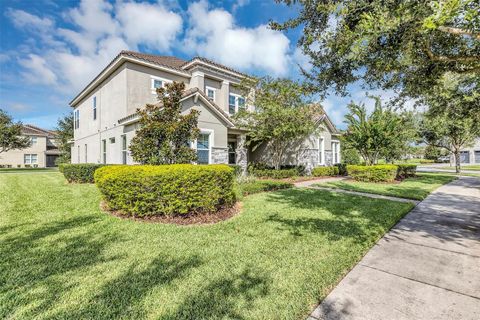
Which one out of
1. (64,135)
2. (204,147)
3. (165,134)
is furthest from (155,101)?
(64,135)

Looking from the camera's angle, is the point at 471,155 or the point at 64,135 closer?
the point at 64,135

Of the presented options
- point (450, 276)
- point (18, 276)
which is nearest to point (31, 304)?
point (18, 276)

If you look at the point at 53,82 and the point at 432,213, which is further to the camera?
the point at 53,82

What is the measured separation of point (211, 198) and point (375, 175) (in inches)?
497

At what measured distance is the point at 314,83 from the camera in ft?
18.9

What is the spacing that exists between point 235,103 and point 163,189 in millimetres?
14385

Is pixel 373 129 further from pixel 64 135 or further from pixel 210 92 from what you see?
pixel 64 135

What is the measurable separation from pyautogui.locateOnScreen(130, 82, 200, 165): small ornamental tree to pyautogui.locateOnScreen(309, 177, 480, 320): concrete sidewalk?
21.6 ft

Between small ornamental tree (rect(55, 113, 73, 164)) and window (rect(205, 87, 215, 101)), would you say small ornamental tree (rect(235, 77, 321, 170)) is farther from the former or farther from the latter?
small ornamental tree (rect(55, 113, 73, 164))

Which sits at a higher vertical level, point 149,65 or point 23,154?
point 149,65

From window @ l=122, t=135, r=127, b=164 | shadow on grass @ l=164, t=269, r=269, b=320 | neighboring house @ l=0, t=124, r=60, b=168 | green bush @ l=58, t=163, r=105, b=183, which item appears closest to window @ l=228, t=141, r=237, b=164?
window @ l=122, t=135, r=127, b=164

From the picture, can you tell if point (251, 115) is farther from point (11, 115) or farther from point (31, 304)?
point (11, 115)

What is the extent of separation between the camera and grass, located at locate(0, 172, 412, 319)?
280cm

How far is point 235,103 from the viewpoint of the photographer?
19.4 metres
